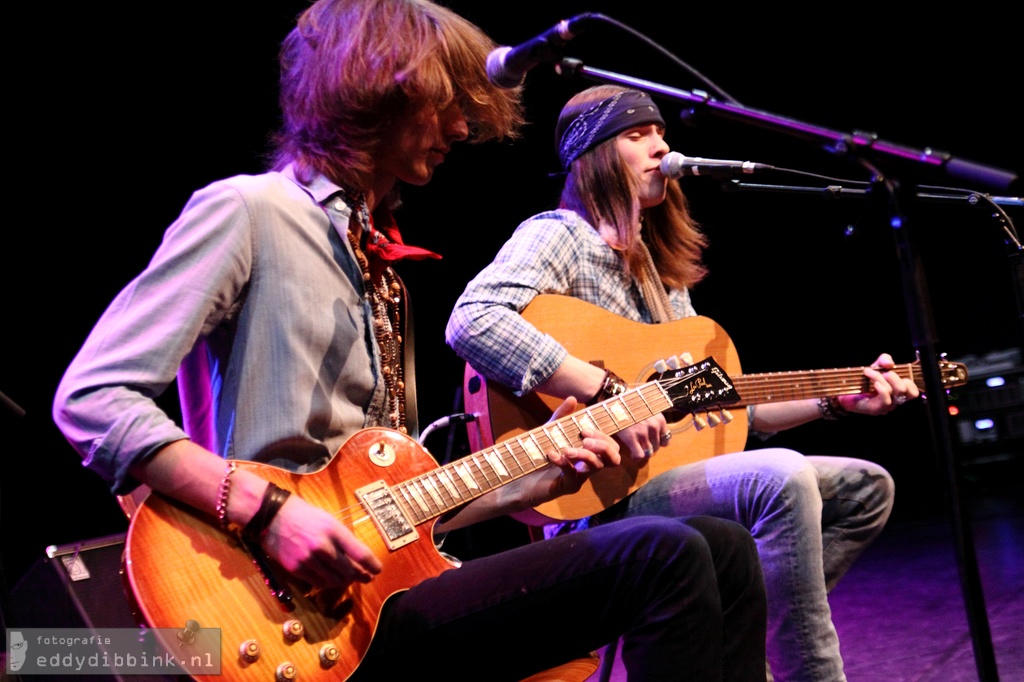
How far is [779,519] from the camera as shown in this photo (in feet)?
8.53

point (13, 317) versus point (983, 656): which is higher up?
point (13, 317)

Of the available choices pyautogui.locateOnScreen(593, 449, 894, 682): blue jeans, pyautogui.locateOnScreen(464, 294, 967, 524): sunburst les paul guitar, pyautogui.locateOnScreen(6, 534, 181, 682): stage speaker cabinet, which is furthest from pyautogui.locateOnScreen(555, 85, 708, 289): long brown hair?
pyautogui.locateOnScreen(6, 534, 181, 682): stage speaker cabinet

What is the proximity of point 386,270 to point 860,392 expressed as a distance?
1809 millimetres

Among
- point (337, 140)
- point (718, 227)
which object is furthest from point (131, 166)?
point (718, 227)

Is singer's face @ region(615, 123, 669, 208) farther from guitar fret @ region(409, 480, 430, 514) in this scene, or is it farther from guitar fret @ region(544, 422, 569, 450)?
guitar fret @ region(409, 480, 430, 514)

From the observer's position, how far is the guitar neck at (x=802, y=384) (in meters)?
3.03

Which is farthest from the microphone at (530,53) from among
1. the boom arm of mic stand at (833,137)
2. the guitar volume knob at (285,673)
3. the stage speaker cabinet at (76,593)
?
the stage speaker cabinet at (76,593)

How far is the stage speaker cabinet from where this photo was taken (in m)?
2.86

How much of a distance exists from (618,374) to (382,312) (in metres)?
1.01

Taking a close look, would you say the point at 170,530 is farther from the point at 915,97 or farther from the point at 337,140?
the point at 915,97

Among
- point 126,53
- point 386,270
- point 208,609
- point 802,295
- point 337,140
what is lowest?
point 802,295

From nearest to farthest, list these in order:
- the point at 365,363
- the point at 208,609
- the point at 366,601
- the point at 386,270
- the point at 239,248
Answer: the point at 208,609 → the point at 366,601 → the point at 239,248 → the point at 365,363 → the point at 386,270

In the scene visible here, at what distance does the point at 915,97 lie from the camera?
246 inches

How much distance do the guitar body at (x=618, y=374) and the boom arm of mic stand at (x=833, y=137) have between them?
4.38 ft
